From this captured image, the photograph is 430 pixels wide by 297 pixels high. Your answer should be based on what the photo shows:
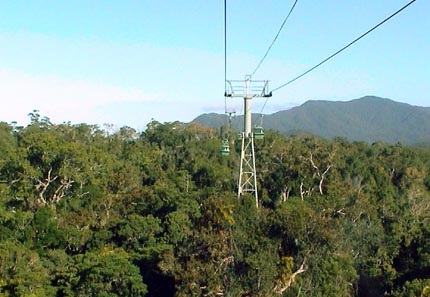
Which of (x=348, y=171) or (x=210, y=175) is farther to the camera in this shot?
(x=348, y=171)

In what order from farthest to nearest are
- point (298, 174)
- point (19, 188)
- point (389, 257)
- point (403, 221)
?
1. point (298, 174)
2. point (19, 188)
3. point (403, 221)
4. point (389, 257)

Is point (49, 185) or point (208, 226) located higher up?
point (208, 226)

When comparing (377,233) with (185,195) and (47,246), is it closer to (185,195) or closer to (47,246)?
(185,195)

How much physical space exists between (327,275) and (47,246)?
33.6ft

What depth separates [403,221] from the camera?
2231 cm

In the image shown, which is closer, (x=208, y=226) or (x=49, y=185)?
(x=208, y=226)

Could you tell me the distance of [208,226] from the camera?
51.5 ft

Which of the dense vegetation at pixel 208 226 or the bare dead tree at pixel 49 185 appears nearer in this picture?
the dense vegetation at pixel 208 226

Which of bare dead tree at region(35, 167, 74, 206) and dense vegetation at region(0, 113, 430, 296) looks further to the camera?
bare dead tree at region(35, 167, 74, 206)

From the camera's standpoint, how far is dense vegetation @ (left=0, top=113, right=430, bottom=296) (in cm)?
1554

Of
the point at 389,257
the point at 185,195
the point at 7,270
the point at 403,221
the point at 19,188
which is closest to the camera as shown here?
the point at 7,270

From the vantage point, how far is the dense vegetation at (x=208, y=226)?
15.5m

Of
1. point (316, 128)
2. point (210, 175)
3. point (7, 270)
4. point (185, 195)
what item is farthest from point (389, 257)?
point (316, 128)

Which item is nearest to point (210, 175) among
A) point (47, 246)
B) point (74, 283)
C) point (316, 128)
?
point (47, 246)
